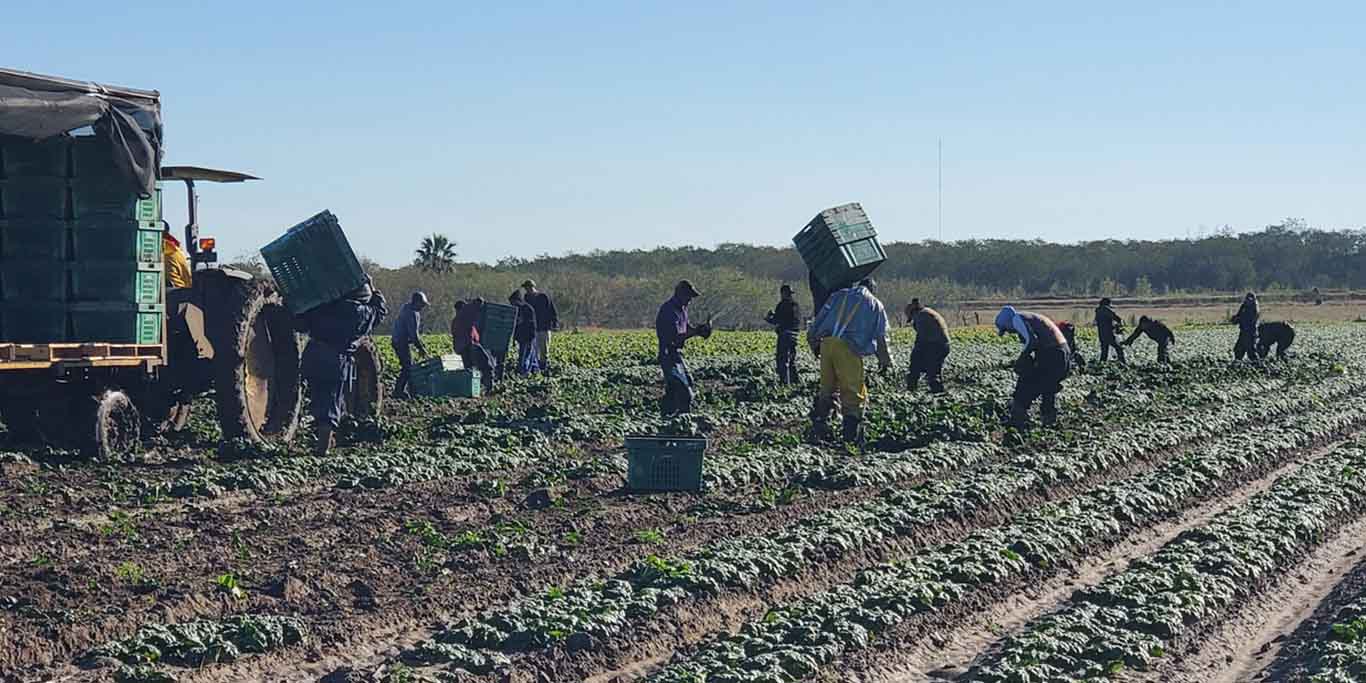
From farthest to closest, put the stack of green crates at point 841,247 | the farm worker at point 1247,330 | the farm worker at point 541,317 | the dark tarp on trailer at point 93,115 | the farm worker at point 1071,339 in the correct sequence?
the farm worker at point 1247,330 < the farm worker at point 541,317 < the farm worker at point 1071,339 < the stack of green crates at point 841,247 < the dark tarp on trailer at point 93,115

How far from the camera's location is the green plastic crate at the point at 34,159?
13617 mm

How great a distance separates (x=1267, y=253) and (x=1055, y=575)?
137 metres

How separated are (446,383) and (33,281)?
8219mm

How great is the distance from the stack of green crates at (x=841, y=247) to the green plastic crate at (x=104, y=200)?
807 cm

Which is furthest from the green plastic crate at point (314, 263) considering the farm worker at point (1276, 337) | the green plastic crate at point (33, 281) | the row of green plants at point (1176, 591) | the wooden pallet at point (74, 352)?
the farm worker at point (1276, 337)

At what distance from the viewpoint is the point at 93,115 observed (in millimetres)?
13250

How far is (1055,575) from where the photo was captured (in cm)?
1057

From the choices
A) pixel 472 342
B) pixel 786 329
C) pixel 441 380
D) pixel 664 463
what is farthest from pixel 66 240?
pixel 786 329

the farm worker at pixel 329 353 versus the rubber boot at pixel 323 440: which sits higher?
the farm worker at pixel 329 353

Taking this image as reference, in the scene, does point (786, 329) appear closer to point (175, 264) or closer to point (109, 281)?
point (175, 264)

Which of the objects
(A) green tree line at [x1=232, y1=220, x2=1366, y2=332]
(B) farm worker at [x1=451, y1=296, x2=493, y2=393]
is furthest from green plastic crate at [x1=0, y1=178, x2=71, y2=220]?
(A) green tree line at [x1=232, y1=220, x2=1366, y2=332]

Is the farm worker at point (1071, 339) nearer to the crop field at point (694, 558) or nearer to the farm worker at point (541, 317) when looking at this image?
the crop field at point (694, 558)

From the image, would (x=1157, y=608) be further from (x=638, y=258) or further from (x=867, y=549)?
(x=638, y=258)

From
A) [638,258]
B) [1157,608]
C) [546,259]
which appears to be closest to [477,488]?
[1157,608]
